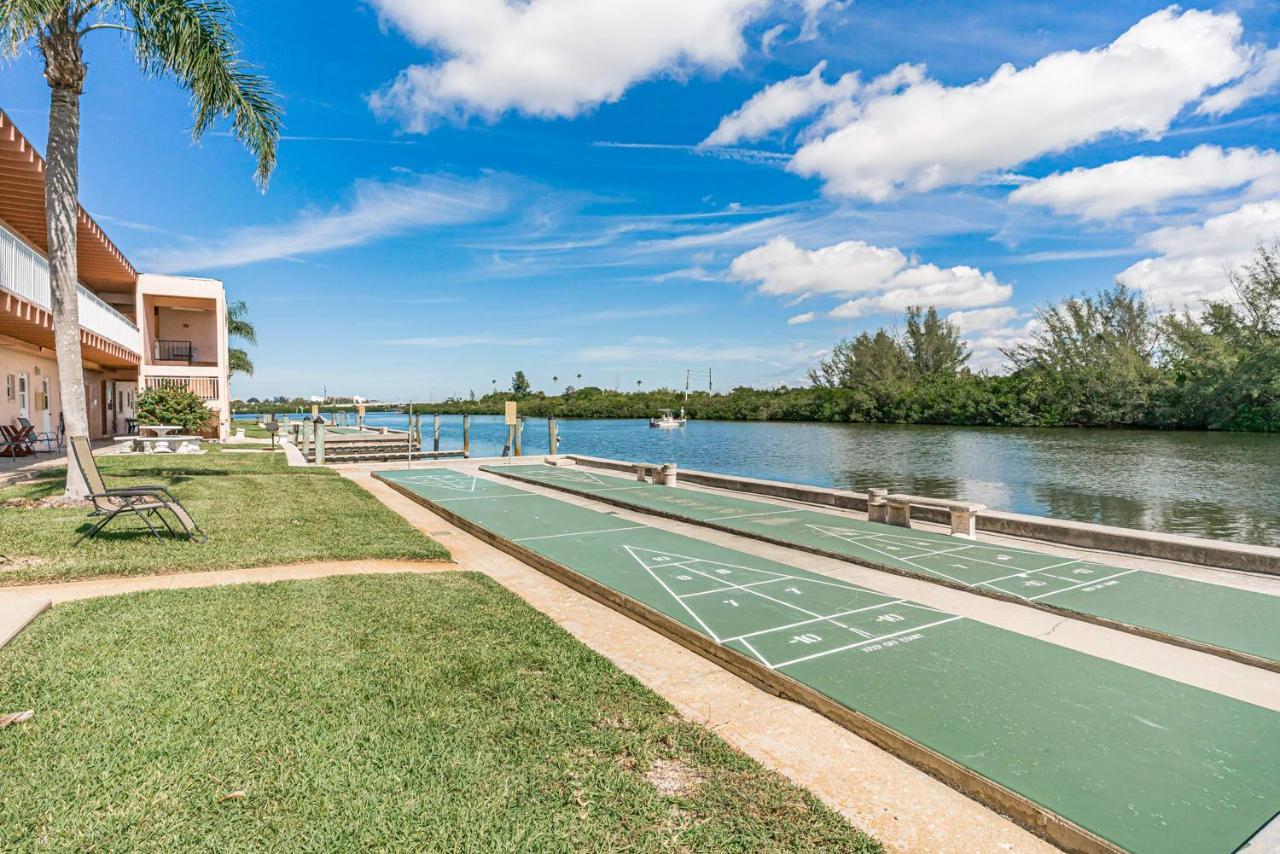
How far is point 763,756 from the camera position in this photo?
3449 mm

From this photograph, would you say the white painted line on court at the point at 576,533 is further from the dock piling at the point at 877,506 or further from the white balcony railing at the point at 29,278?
the white balcony railing at the point at 29,278

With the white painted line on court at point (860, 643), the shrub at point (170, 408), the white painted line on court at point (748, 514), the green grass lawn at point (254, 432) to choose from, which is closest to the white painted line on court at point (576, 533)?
the white painted line on court at point (748, 514)

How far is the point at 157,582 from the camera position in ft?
20.7

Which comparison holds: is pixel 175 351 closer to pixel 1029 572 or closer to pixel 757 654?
pixel 757 654

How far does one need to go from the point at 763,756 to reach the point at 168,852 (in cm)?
265

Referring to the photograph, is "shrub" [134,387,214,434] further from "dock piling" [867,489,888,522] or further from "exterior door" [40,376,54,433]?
"dock piling" [867,489,888,522]

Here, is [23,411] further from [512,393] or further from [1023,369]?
[512,393]

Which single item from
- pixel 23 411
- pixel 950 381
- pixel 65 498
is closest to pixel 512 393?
pixel 950 381

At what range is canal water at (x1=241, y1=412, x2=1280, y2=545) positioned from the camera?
56.6 feet

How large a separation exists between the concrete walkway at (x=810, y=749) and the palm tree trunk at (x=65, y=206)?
834 centimetres

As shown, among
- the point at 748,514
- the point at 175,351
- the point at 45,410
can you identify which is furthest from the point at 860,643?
the point at 175,351

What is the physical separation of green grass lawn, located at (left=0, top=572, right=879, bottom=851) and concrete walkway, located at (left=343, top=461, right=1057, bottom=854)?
0.20 m

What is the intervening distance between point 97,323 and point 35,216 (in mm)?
2748

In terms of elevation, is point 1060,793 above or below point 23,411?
below
